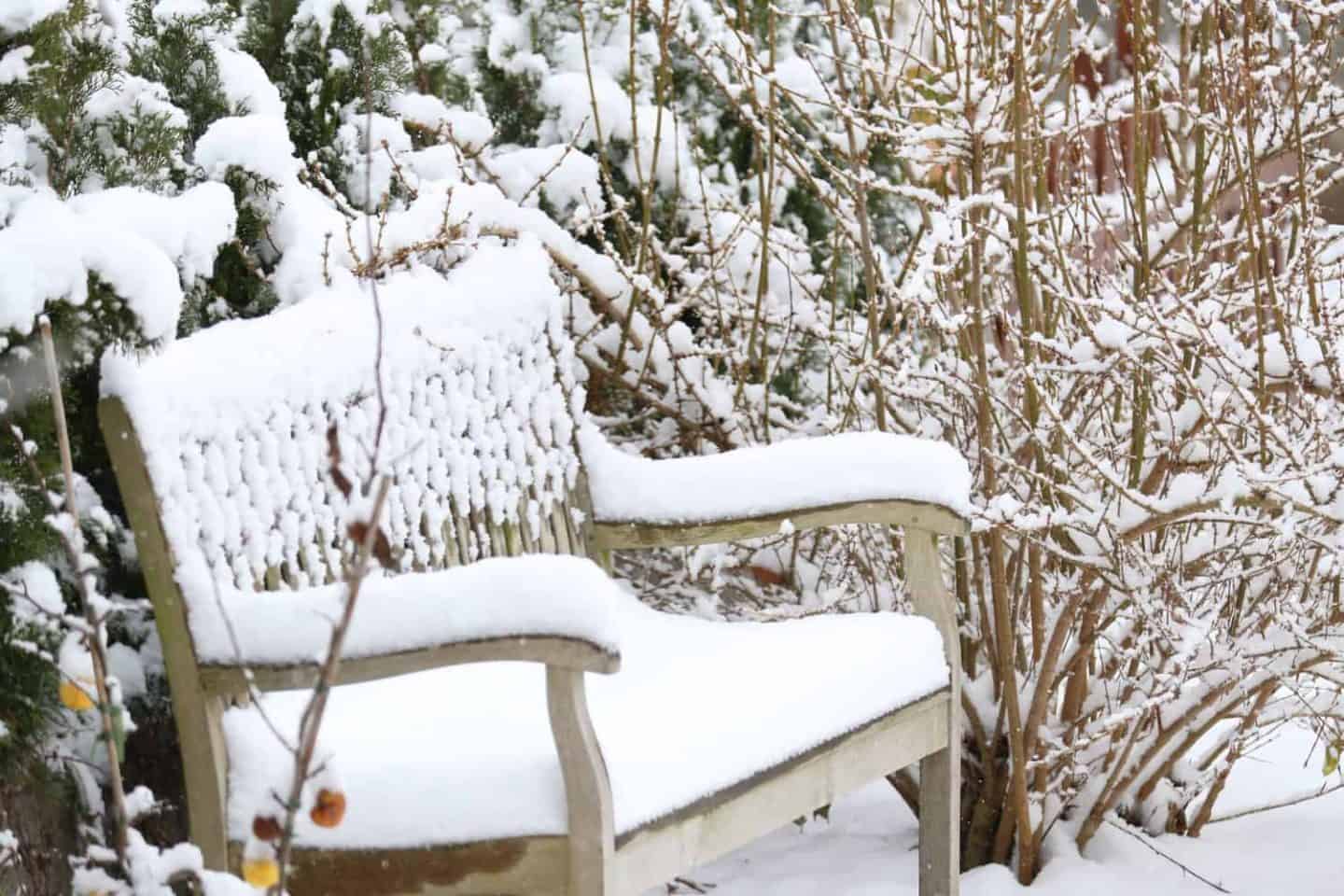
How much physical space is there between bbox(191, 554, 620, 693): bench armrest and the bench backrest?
16cm

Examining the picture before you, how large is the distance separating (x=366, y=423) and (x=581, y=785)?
0.80 m

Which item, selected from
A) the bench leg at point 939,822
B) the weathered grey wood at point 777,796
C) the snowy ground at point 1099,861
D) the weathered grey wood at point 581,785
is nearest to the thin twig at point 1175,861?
the snowy ground at point 1099,861

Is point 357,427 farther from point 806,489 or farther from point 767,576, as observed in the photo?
point 767,576

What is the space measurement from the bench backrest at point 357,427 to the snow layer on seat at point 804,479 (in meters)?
0.18

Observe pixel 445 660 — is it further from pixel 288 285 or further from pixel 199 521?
pixel 288 285

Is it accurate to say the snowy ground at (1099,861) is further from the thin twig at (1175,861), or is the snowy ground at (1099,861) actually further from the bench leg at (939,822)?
the bench leg at (939,822)

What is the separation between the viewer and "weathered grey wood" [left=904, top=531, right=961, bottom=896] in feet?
8.23

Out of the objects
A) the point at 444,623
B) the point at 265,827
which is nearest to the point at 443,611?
the point at 444,623

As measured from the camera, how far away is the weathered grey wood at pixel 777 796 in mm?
1857

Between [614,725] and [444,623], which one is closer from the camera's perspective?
[444,623]

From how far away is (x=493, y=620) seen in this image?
5.64 feet

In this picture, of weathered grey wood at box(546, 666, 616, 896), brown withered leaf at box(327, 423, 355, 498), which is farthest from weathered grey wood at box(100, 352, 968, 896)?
brown withered leaf at box(327, 423, 355, 498)

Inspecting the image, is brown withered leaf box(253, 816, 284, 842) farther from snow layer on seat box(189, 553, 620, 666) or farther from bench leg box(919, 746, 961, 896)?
bench leg box(919, 746, 961, 896)

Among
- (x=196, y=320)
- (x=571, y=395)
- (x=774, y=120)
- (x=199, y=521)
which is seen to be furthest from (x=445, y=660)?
(x=774, y=120)
